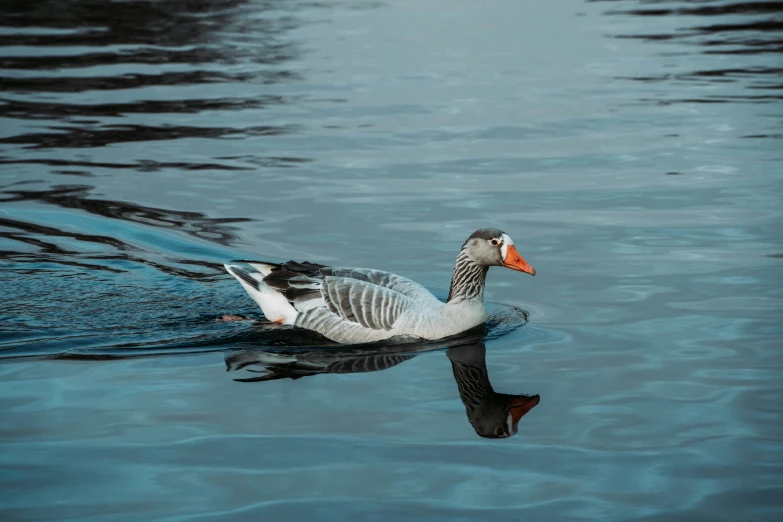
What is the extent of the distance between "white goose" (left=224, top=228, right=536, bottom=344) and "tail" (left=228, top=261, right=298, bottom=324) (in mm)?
10

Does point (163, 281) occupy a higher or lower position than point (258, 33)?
lower

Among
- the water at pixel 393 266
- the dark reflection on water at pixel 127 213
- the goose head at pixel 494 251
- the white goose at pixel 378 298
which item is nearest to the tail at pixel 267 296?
the white goose at pixel 378 298

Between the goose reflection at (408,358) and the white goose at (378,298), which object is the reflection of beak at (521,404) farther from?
the white goose at (378,298)

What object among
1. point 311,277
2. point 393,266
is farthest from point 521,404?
point 393,266

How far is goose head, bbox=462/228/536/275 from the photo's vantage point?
1088cm

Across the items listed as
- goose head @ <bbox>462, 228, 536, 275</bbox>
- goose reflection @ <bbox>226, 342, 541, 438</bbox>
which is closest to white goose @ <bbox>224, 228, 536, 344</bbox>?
goose head @ <bbox>462, 228, 536, 275</bbox>

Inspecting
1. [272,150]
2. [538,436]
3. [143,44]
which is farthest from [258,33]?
[538,436]

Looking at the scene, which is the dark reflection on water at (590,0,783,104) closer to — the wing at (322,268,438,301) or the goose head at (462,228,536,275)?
the goose head at (462,228,536,275)

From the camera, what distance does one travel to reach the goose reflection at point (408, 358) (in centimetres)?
888

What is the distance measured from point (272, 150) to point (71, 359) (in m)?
8.62

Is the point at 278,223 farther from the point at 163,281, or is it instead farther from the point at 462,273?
the point at 462,273

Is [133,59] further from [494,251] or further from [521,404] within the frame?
[521,404]

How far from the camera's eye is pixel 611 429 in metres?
8.54

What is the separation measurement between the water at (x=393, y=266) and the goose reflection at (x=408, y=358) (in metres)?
0.07
